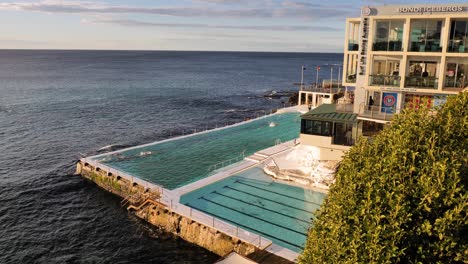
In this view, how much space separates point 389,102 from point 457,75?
5543 millimetres

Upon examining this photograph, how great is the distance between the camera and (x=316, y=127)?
36.2m

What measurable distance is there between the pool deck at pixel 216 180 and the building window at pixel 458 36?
20.5 m

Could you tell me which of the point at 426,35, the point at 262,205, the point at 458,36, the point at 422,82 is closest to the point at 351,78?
the point at 422,82

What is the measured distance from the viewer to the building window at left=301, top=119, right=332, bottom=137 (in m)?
35.7

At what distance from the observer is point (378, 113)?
3359 cm

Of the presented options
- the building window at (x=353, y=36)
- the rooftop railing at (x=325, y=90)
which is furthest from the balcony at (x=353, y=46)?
the rooftop railing at (x=325, y=90)

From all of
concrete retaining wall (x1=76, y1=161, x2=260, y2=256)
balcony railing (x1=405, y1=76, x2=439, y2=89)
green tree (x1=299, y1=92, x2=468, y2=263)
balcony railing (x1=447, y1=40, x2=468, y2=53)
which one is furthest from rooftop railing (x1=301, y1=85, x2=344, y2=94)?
green tree (x1=299, y1=92, x2=468, y2=263)

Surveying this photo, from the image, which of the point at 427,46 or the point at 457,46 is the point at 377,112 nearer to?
the point at 427,46

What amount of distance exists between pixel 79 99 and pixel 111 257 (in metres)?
84.8

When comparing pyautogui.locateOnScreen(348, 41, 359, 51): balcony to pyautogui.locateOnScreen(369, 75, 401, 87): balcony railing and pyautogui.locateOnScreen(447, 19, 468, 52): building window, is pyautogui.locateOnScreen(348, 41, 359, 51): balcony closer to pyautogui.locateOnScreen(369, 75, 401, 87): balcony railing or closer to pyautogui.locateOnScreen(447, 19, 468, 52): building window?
pyautogui.locateOnScreen(369, 75, 401, 87): balcony railing

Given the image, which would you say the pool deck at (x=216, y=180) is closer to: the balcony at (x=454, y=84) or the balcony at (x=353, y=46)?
the balcony at (x=353, y=46)

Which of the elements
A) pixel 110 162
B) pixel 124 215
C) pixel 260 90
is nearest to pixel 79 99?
pixel 260 90

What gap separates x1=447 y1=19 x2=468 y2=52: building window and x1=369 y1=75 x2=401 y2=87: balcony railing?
4.45 metres

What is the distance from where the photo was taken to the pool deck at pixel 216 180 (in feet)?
85.2
